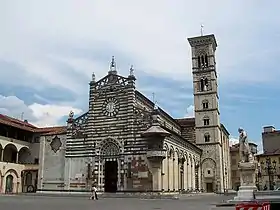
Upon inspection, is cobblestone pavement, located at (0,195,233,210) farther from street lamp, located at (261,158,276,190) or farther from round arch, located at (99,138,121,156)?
street lamp, located at (261,158,276,190)

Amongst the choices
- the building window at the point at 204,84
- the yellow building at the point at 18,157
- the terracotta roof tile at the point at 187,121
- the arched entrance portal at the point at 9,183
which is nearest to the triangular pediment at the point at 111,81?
the yellow building at the point at 18,157

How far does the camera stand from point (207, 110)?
56344 millimetres

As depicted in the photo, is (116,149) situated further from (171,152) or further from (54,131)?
(54,131)

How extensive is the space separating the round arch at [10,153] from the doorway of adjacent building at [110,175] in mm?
15795

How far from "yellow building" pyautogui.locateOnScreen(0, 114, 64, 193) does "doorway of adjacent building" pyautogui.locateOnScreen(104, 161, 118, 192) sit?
12552 millimetres

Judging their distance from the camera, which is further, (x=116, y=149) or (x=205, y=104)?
(x=205, y=104)

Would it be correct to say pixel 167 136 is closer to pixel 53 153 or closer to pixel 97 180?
pixel 97 180

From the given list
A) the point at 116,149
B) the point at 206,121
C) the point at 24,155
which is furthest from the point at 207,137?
the point at 24,155

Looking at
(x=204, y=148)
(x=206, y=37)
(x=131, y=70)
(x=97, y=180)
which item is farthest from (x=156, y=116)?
(x=206, y=37)

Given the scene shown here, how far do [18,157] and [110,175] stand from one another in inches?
711

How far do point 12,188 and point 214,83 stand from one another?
108ft

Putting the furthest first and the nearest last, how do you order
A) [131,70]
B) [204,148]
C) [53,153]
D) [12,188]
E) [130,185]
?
[204,148] → [12,188] → [53,153] → [131,70] → [130,185]

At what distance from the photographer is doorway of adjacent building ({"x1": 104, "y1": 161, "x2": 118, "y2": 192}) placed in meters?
38.9

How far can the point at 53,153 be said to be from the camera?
42.7m
